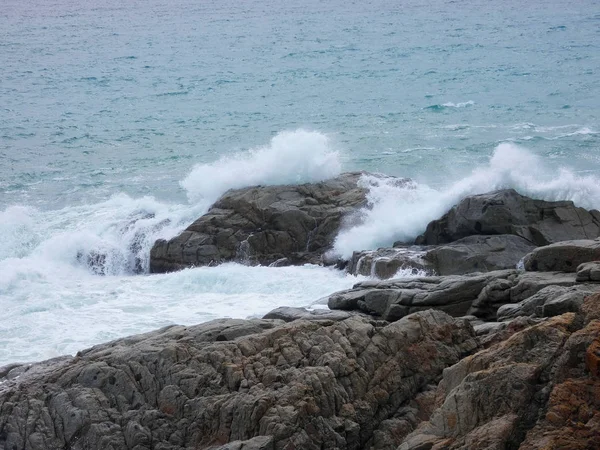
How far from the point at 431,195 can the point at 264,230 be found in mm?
4351

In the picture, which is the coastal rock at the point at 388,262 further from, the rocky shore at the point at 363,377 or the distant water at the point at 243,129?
the rocky shore at the point at 363,377

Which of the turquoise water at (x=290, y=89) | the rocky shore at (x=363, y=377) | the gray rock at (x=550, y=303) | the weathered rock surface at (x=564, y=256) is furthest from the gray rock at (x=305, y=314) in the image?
the turquoise water at (x=290, y=89)

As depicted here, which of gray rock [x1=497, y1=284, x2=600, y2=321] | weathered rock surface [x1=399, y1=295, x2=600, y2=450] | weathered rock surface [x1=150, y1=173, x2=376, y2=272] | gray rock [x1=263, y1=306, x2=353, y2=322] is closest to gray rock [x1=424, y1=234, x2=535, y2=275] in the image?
weathered rock surface [x1=150, y1=173, x2=376, y2=272]

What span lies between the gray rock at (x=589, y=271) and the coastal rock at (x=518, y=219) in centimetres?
606

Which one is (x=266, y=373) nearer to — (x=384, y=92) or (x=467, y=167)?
(x=467, y=167)

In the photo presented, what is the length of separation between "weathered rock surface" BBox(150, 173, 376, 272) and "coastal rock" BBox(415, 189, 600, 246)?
3083 mm

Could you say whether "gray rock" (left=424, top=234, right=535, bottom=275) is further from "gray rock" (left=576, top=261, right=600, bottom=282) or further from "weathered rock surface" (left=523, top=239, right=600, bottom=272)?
"gray rock" (left=576, top=261, right=600, bottom=282)

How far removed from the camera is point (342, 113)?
123 ft

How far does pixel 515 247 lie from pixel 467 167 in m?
9.88

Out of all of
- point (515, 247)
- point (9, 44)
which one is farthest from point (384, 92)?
point (9, 44)

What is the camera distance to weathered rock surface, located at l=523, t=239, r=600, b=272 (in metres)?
14.3

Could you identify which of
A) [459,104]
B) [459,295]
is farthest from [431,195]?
[459,104]

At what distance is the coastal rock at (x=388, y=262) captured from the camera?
768 inches

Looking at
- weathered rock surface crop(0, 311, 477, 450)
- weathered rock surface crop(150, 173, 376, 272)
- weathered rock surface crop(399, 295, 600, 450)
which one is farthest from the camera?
weathered rock surface crop(150, 173, 376, 272)
